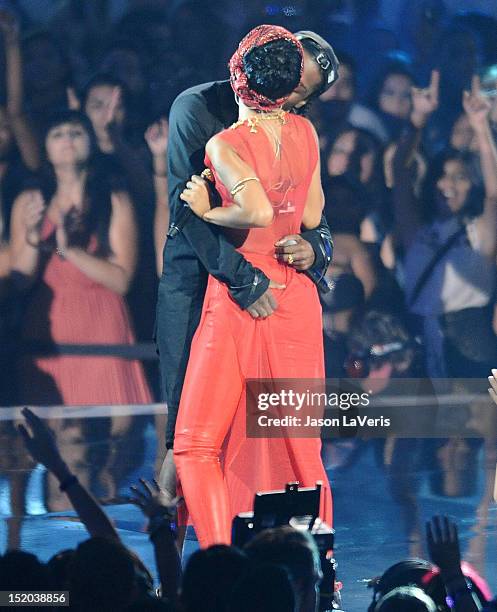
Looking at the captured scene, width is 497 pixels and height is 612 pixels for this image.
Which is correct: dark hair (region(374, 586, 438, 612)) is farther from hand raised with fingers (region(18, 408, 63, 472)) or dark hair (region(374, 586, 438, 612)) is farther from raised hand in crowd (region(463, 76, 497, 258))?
raised hand in crowd (region(463, 76, 497, 258))

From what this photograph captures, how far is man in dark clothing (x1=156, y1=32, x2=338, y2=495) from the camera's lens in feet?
13.0

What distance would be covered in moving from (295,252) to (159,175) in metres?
3.71

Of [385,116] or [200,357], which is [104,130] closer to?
[385,116]

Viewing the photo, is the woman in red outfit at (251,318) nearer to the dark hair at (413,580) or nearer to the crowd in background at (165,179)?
the dark hair at (413,580)

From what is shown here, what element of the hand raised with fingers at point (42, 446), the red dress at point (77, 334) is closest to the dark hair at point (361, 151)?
the red dress at point (77, 334)

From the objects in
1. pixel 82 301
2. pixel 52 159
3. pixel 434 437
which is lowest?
pixel 434 437

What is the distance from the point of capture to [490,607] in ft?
8.76

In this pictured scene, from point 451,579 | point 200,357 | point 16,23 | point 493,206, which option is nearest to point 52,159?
point 16,23

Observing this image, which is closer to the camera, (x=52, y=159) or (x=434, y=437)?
(x=434, y=437)

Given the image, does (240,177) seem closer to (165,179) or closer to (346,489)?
(346,489)

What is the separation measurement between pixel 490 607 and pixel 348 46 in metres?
5.39

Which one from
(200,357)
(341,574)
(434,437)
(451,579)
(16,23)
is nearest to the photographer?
(451,579)

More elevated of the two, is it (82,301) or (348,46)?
(348,46)

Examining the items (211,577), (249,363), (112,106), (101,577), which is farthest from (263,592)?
(112,106)
